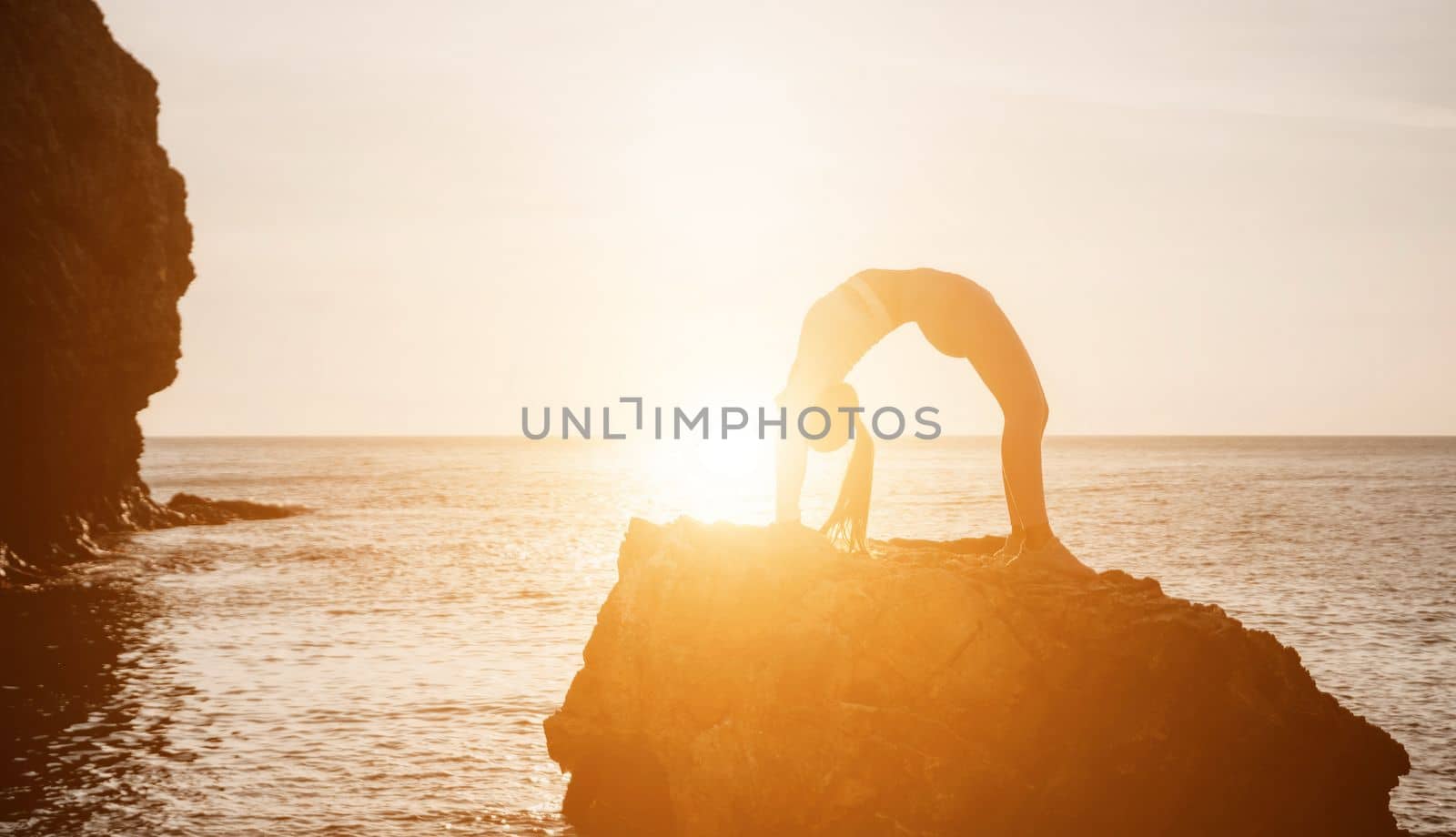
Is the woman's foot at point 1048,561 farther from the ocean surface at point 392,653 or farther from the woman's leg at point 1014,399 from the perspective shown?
the ocean surface at point 392,653

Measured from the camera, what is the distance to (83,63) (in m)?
33.8

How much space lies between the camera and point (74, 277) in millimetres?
30953

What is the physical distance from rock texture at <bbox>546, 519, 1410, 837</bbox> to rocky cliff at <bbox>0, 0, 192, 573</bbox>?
81.5ft

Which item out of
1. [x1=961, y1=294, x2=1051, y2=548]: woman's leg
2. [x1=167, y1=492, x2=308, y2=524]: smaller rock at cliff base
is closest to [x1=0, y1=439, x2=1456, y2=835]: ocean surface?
[x1=167, y1=492, x2=308, y2=524]: smaller rock at cliff base

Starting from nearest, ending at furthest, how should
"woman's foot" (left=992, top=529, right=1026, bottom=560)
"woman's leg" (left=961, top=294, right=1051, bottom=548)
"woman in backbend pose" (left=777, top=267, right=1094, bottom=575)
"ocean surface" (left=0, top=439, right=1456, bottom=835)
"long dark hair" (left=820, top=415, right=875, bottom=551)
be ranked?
A: "woman's leg" (left=961, top=294, right=1051, bottom=548) → "woman in backbend pose" (left=777, top=267, right=1094, bottom=575) → "woman's foot" (left=992, top=529, right=1026, bottom=560) → "long dark hair" (left=820, top=415, right=875, bottom=551) → "ocean surface" (left=0, top=439, right=1456, bottom=835)

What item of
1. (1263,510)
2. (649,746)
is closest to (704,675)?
(649,746)

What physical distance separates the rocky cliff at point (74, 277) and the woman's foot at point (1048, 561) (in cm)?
2622

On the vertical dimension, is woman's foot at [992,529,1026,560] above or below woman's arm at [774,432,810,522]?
below

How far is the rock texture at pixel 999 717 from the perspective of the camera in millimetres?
8914

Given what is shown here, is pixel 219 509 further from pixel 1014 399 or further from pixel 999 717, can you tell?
pixel 999 717

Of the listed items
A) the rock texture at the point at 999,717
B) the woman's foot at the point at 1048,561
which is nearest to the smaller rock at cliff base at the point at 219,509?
the rock texture at the point at 999,717

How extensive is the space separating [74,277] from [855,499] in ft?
91.9

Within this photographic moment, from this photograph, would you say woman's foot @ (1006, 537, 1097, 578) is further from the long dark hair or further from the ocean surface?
the ocean surface

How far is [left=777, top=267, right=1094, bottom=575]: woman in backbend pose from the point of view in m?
9.95
